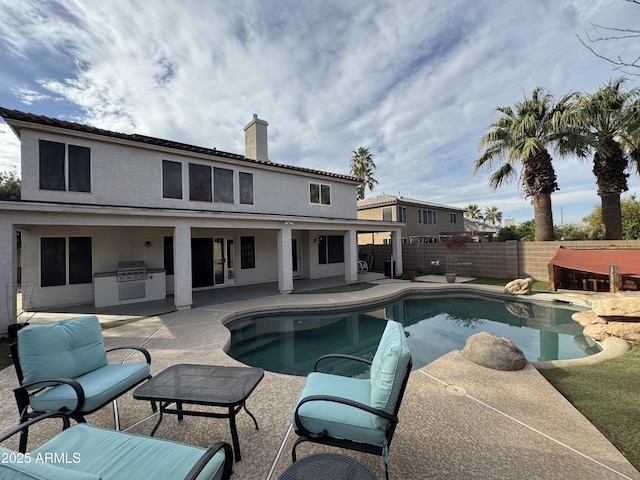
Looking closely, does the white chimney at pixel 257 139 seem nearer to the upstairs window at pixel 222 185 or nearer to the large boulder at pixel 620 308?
the upstairs window at pixel 222 185

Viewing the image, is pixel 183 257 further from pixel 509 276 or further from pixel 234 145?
pixel 509 276

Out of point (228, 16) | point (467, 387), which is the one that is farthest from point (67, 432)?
point (228, 16)

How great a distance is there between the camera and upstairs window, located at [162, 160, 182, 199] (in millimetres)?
10703

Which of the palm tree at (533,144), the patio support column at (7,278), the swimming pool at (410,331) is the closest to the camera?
the swimming pool at (410,331)

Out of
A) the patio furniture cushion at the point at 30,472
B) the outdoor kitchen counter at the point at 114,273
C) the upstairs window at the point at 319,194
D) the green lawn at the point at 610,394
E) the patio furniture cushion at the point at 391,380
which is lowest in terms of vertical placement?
the green lawn at the point at 610,394

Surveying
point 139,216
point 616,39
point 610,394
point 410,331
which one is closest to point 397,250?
point 410,331

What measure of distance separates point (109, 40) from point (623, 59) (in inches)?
444

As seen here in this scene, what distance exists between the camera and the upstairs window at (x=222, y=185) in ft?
38.9

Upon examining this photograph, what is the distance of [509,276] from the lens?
15148mm

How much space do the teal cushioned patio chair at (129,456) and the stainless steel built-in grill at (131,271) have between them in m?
9.43

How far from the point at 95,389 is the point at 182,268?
6.70 metres

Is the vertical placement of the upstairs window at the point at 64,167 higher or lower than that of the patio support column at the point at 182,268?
higher

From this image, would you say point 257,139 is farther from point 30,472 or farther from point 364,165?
point 364,165

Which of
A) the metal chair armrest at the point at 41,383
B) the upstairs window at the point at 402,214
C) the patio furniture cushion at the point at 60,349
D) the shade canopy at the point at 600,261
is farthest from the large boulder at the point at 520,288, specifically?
the metal chair armrest at the point at 41,383
